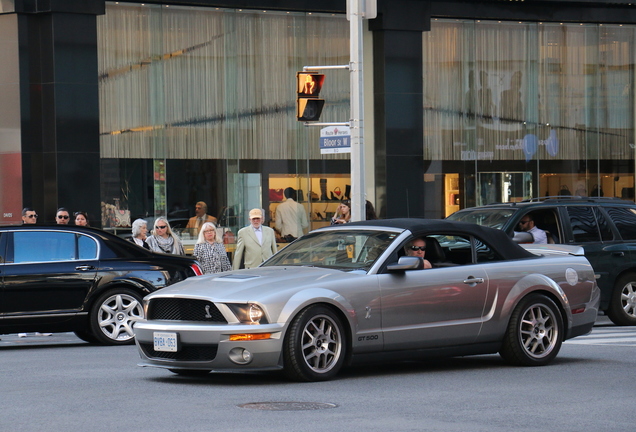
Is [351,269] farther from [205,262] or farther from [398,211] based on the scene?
[398,211]

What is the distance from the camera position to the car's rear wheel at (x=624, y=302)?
1653 cm

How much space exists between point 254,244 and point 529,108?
42.4 feet

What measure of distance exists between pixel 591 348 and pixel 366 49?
1450 centimetres

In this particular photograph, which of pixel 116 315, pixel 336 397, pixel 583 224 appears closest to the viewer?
pixel 336 397

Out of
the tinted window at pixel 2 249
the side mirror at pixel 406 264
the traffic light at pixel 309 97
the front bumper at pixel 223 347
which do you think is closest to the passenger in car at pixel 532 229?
the traffic light at pixel 309 97

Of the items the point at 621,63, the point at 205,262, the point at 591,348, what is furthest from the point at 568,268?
the point at 621,63

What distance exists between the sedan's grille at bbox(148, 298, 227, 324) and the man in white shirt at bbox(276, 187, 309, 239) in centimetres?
1499

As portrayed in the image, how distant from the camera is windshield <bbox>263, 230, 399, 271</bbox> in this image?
10297 mm

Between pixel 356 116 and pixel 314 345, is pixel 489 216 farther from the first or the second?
pixel 314 345

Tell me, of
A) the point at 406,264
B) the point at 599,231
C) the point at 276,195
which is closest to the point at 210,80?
the point at 276,195

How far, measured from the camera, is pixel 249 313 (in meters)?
9.27

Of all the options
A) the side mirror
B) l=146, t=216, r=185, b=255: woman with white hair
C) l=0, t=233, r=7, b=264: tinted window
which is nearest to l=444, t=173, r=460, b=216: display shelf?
l=146, t=216, r=185, b=255: woman with white hair

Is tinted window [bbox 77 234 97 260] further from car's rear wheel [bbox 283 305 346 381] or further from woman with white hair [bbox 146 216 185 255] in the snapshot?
car's rear wheel [bbox 283 305 346 381]

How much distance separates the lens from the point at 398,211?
84.0 ft
